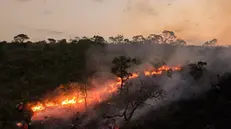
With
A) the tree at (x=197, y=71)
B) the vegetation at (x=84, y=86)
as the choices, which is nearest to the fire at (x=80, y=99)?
the vegetation at (x=84, y=86)

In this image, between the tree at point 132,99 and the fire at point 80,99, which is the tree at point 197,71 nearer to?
the tree at point 132,99

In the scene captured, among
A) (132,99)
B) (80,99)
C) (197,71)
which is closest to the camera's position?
(132,99)

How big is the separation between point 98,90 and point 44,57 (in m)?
30.6

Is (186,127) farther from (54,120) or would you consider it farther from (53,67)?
(53,67)

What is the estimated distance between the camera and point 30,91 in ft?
247

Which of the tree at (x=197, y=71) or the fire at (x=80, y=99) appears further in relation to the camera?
the tree at (x=197, y=71)

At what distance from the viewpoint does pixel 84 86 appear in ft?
256

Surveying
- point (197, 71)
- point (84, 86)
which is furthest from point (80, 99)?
point (197, 71)

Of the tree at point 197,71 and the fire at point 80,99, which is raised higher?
the tree at point 197,71

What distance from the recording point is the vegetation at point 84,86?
5866 cm

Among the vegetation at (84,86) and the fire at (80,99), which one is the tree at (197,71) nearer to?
the vegetation at (84,86)

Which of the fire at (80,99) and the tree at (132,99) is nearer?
the tree at (132,99)

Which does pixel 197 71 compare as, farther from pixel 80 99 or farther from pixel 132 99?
pixel 80 99

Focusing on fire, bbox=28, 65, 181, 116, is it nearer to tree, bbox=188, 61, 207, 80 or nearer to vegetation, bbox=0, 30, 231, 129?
vegetation, bbox=0, 30, 231, 129
